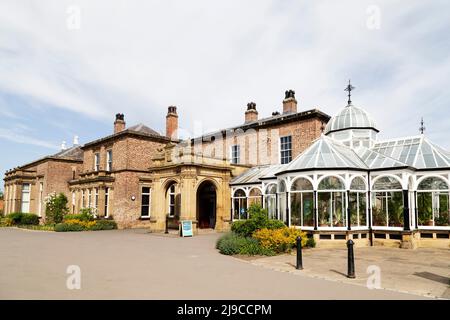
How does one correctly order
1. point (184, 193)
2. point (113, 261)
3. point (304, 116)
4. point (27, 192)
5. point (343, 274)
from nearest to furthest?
point (343, 274), point (113, 261), point (184, 193), point (304, 116), point (27, 192)

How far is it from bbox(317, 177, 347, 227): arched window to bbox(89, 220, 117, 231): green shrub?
1779cm

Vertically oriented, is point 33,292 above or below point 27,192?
below

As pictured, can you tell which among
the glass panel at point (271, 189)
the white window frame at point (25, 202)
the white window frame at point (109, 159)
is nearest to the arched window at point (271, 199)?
the glass panel at point (271, 189)

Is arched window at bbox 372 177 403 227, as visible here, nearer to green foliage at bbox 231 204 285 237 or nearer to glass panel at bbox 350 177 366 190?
glass panel at bbox 350 177 366 190

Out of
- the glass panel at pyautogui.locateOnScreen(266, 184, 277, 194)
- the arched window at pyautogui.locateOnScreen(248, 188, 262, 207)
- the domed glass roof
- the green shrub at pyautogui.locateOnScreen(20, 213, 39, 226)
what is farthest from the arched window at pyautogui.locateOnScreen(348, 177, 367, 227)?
the green shrub at pyautogui.locateOnScreen(20, 213, 39, 226)

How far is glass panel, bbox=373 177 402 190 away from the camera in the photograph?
15688 millimetres

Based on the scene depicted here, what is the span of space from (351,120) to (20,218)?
32.6 metres

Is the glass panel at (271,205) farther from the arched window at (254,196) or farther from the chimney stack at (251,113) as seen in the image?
the chimney stack at (251,113)

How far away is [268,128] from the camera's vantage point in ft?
86.5

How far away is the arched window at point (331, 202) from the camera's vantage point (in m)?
15.2

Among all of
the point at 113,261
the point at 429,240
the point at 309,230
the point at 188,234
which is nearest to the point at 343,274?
the point at 309,230

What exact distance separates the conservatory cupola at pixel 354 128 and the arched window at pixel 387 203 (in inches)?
157
